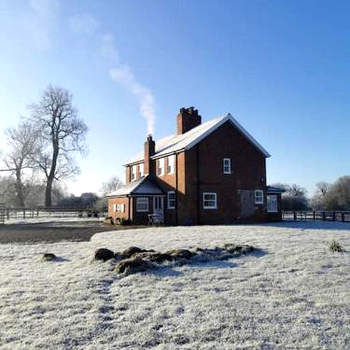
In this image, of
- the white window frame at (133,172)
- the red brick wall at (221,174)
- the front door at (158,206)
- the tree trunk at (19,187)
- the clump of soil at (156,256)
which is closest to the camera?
the clump of soil at (156,256)

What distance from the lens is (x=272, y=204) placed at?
1336 inches

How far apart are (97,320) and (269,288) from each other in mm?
4143

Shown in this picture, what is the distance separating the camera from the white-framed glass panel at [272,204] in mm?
33594

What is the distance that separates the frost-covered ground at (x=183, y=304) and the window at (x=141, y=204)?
1870 centimetres

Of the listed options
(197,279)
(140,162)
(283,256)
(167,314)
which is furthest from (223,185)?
(167,314)

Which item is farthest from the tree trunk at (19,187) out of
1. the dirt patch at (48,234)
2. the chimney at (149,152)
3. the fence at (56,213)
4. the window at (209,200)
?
the window at (209,200)

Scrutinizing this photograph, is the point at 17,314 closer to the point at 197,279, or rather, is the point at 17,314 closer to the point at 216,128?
the point at 197,279

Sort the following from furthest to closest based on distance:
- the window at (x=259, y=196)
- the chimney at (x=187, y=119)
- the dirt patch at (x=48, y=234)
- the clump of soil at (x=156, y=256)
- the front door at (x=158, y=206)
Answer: the chimney at (x=187, y=119) < the window at (x=259, y=196) < the front door at (x=158, y=206) < the dirt patch at (x=48, y=234) < the clump of soil at (x=156, y=256)

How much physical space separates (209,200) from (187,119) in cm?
982

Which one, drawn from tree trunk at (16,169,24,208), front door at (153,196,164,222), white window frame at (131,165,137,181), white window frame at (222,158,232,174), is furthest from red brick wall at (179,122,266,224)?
tree trunk at (16,169,24,208)

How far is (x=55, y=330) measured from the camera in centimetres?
682

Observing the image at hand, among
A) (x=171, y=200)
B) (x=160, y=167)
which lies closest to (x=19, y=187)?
(x=160, y=167)

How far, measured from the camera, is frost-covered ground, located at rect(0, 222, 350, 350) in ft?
21.1

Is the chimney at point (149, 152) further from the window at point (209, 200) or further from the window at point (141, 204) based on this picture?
the window at point (209, 200)
